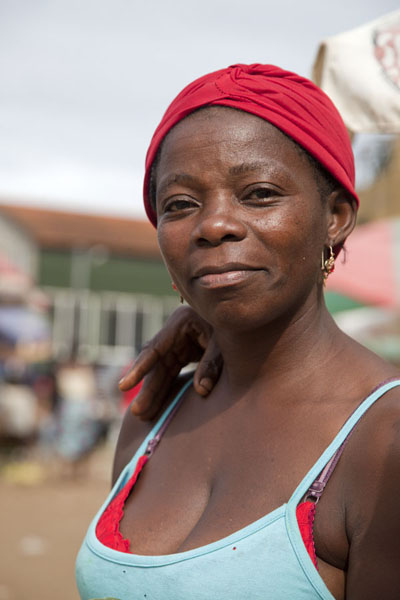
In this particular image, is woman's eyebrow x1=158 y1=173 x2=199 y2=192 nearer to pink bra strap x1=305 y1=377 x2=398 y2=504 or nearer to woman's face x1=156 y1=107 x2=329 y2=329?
woman's face x1=156 y1=107 x2=329 y2=329

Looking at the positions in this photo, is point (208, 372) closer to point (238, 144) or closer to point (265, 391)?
point (265, 391)

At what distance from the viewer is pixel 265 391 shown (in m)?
1.56

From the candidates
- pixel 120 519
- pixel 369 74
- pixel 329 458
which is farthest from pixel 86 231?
pixel 329 458

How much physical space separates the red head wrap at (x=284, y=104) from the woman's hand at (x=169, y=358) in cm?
63

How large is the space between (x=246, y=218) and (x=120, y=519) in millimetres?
793

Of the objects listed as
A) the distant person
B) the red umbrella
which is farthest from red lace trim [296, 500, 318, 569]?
the distant person

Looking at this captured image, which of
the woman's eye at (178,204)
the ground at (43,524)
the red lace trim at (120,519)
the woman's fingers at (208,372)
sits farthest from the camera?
the ground at (43,524)

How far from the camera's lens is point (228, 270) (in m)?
1.37

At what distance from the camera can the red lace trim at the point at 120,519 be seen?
123 cm

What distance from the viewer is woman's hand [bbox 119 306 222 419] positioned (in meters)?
1.85

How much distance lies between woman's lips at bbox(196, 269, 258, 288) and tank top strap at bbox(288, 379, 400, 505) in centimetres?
35

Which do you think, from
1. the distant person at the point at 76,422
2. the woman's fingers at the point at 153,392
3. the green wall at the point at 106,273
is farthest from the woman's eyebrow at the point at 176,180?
the green wall at the point at 106,273

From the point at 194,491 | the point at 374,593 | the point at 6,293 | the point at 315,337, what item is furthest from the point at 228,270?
the point at 6,293

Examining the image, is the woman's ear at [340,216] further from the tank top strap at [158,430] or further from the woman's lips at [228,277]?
the tank top strap at [158,430]
